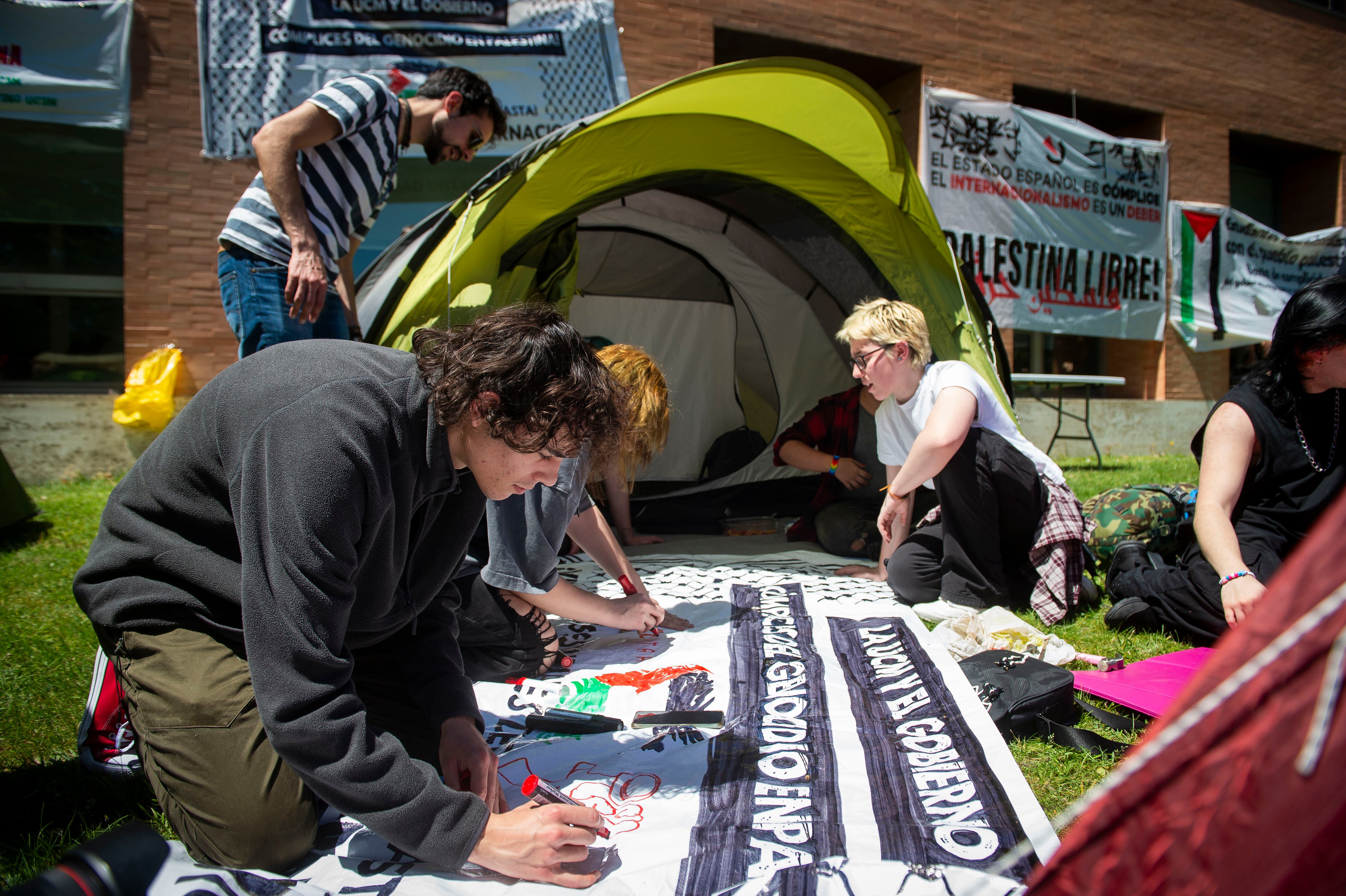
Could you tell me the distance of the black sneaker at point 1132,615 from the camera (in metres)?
2.05

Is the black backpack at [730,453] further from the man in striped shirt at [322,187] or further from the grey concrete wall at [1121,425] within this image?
the grey concrete wall at [1121,425]

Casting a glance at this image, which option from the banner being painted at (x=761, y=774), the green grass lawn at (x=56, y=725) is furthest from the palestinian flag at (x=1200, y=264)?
the banner being painted at (x=761, y=774)

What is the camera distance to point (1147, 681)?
1.65 metres

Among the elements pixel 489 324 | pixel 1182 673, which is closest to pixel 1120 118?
pixel 1182 673

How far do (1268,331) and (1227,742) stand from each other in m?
8.94

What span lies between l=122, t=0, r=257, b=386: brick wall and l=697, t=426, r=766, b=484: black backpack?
3.04 metres

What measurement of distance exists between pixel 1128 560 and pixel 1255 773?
7.00 feet

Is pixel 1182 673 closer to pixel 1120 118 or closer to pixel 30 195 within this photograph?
pixel 30 195

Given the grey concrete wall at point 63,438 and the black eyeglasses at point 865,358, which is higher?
the black eyeglasses at point 865,358

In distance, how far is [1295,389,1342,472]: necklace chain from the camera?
1864mm

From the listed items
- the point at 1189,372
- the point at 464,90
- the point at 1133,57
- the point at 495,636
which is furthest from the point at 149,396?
the point at 1133,57

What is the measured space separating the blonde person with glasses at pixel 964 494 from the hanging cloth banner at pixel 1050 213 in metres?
4.22

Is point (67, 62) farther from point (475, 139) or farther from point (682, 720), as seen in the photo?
point (682, 720)

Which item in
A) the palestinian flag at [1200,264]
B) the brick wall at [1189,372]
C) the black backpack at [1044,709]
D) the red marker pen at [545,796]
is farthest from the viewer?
the brick wall at [1189,372]
